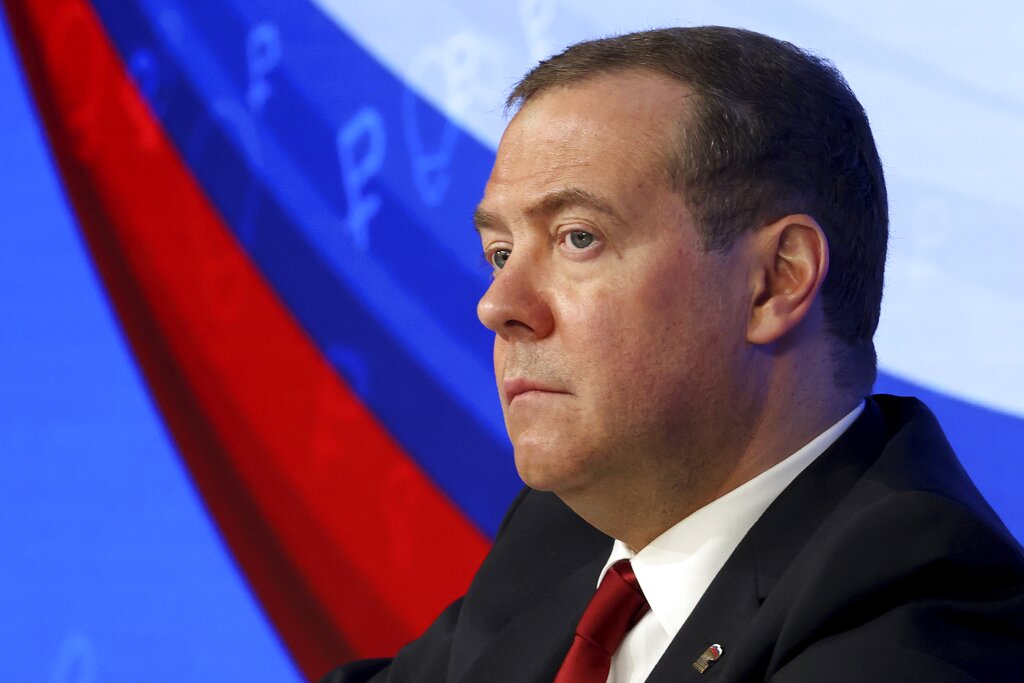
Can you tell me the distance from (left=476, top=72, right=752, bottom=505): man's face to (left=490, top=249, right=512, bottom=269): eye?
7 cm

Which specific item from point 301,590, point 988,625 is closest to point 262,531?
point 301,590

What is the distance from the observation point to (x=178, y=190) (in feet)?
7.70

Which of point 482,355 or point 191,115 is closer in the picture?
point 482,355

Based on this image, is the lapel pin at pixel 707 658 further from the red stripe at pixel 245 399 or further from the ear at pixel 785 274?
the red stripe at pixel 245 399

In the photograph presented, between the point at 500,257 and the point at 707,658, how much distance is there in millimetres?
462

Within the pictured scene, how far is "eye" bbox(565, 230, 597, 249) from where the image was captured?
3.76 feet

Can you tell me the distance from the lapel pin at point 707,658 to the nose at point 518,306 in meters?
0.32

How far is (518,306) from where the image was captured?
3.72 feet

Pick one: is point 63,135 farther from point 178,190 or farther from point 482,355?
point 482,355

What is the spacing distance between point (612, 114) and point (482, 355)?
1053mm

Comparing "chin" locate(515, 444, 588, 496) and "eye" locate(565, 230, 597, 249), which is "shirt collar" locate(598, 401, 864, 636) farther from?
"eye" locate(565, 230, 597, 249)

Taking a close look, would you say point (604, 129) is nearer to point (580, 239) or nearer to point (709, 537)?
point (580, 239)

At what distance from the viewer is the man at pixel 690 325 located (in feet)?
3.67

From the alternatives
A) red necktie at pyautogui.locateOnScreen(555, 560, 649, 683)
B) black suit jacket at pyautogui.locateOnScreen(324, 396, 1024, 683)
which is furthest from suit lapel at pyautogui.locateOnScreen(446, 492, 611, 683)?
red necktie at pyautogui.locateOnScreen(555, 560, 649, 683)
